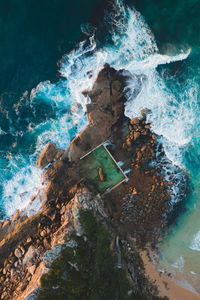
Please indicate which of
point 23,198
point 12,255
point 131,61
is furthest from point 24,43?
point 12,255

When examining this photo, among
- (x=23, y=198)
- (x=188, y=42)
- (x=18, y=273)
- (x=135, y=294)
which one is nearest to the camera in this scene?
(x=135, y=294)

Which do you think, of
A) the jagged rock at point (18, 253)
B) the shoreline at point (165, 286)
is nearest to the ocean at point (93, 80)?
the shoreline at point (165, 286)

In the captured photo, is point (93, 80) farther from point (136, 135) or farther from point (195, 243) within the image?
point (195, 243)

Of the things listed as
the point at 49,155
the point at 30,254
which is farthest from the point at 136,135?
the point at 30,254

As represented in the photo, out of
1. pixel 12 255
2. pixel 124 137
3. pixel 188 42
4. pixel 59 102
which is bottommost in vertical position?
pixel 12 255

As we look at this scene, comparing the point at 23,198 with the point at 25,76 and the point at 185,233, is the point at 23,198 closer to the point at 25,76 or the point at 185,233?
the point at 25,76

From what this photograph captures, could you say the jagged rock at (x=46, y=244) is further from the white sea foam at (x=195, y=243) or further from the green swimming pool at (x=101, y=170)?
the white sea foam at (x=195, y=243)

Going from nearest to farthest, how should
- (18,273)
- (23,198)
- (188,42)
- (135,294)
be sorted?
1. (135,294)
2. (18,273)
3. (188,42)
4. (23,198)
